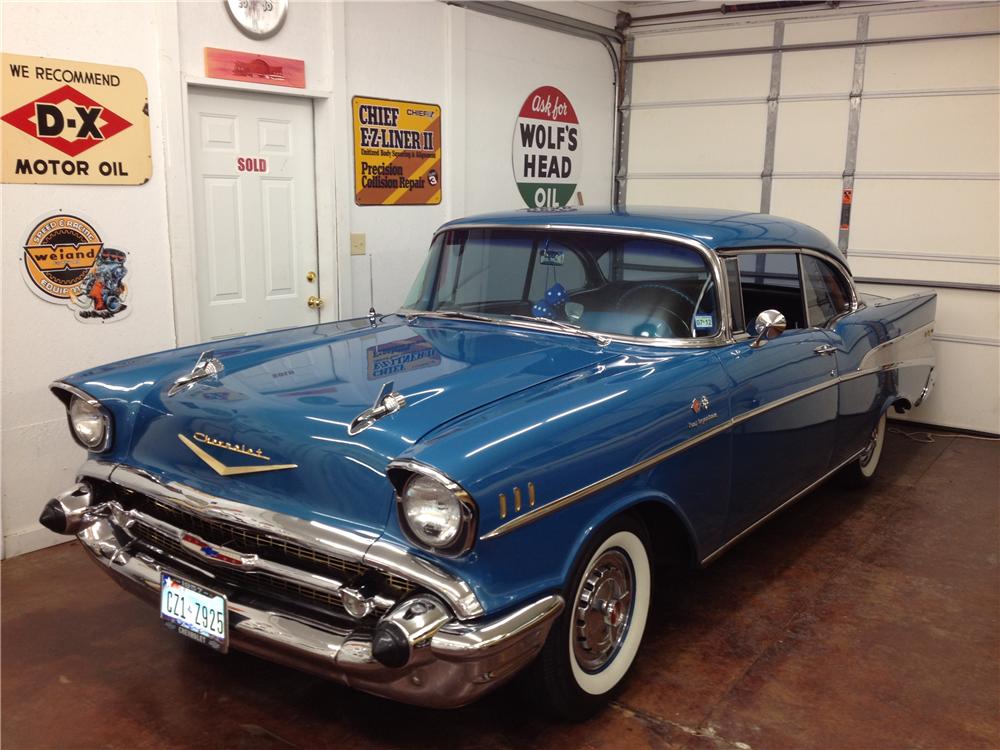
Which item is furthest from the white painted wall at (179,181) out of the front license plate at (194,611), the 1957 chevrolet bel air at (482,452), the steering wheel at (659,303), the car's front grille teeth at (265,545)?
the steering wheel at (659,303)

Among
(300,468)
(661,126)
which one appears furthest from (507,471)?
(661,126)

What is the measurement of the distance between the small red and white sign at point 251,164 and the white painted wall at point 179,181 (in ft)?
1.29

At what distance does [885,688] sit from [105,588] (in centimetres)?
302

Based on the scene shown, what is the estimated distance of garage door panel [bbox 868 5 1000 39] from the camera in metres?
6.13

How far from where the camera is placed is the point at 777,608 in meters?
3.59

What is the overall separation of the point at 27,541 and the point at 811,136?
601 centimetres

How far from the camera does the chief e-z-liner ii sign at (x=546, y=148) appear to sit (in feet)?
22.5

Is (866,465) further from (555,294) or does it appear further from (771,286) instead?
(555,294)

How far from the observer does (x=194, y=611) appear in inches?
99.5

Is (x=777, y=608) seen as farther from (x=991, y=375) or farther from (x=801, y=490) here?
(x=991, y=375)

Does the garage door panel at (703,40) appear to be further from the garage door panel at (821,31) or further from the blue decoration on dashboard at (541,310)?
the blue decoration on dashboard at (541,310)

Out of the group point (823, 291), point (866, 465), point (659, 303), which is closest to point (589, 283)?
point (659, 303)

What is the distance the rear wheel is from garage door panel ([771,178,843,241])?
231 centimetres

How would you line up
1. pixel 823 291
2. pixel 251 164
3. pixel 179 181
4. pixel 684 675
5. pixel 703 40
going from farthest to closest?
pixel 703 40, pixel 251 164, pixel 179 181, pixel 823 291, pixel 684 675
